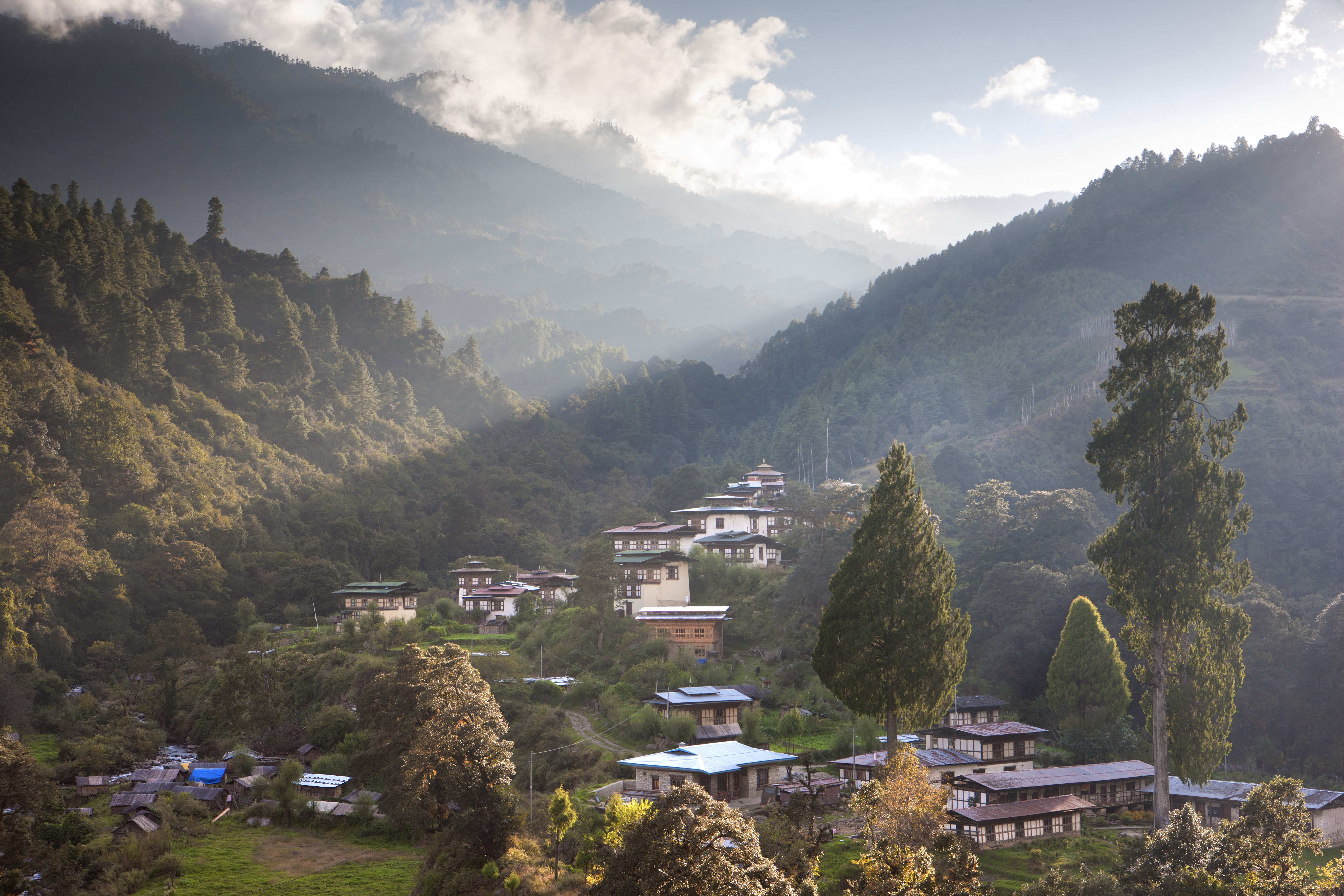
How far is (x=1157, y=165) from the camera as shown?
128 metres

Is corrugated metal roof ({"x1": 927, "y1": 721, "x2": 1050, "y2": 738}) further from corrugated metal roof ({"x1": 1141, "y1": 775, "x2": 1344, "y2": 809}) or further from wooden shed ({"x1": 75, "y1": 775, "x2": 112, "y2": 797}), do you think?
wooden shed ({"x1": 75, "y1": 775, "x2": 112, "y2": 797})

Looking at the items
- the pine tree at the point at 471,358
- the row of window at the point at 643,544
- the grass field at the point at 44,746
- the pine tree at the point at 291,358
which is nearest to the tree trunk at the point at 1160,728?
the row of window at the point at 643,544

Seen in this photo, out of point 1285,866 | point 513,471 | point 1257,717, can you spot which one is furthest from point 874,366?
point 1285,866

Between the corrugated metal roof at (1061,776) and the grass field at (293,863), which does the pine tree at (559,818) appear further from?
the corrugated metal roof at (1061,776)

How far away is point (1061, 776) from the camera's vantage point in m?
31.6

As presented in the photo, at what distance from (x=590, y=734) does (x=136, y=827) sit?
17.8 metres

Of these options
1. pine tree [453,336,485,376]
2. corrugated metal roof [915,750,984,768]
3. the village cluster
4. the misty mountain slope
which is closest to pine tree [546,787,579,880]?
corrugated metal roof [915,750,984,768]

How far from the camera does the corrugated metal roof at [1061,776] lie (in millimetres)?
30070

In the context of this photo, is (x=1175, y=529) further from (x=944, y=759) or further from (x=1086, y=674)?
(x=1086, y=674)

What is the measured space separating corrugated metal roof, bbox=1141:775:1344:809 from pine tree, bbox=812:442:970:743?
9318 mm

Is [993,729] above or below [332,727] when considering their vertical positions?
above

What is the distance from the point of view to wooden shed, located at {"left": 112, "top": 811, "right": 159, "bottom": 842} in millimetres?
33219

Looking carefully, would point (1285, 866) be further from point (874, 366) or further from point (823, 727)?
point (874, 366)

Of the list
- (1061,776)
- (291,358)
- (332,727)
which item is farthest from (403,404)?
(1061,776)
